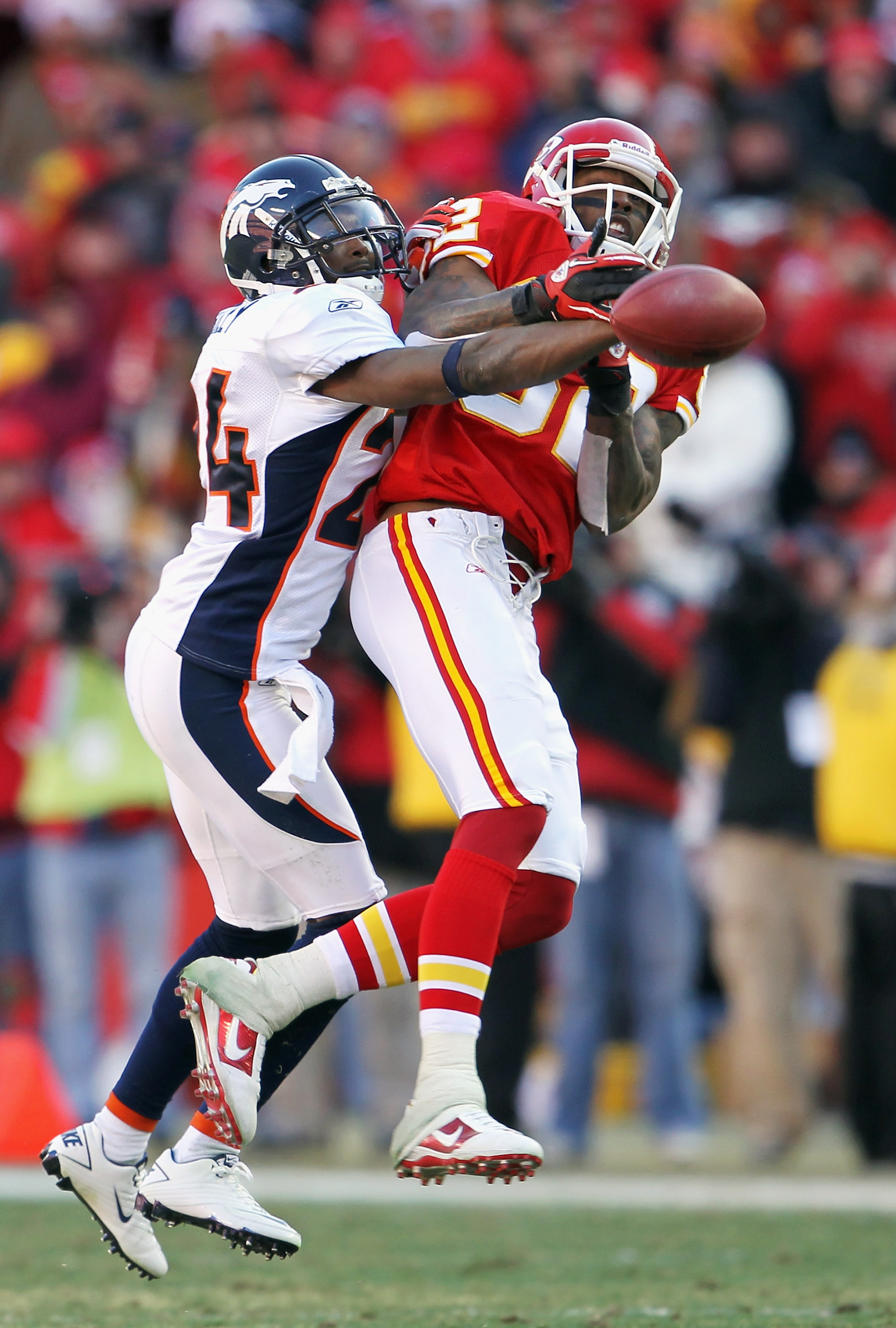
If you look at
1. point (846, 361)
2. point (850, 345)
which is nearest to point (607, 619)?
point (846, 361)

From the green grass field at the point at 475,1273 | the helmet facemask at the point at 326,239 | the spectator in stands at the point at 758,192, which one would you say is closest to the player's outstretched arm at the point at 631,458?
the helmet facemask at the point at 326,239

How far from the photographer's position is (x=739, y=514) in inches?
368

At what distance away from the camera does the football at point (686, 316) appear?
3.61 metres

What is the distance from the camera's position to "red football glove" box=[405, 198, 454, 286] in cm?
427

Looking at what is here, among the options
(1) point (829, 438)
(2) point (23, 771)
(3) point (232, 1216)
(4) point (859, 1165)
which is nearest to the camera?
(3) point (232, 1216)

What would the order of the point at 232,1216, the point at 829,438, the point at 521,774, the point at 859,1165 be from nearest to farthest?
the point at 521,774, the point at 232,1216, the point at 859,1165, the point at 829,438

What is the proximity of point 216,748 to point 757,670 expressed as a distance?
160 inches

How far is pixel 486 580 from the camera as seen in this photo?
4070mm

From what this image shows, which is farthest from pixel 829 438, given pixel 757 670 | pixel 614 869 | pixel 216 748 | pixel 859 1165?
pixel 216 748

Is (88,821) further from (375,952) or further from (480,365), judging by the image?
(480,365)

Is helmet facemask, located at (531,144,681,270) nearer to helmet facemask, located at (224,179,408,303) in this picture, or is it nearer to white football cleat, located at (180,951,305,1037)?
helmet facemask, located at (224,179,408,303)

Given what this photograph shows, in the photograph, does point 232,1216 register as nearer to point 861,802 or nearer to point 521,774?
point 521,774

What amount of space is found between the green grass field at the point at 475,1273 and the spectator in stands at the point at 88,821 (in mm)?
1493

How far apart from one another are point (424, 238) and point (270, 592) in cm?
80
